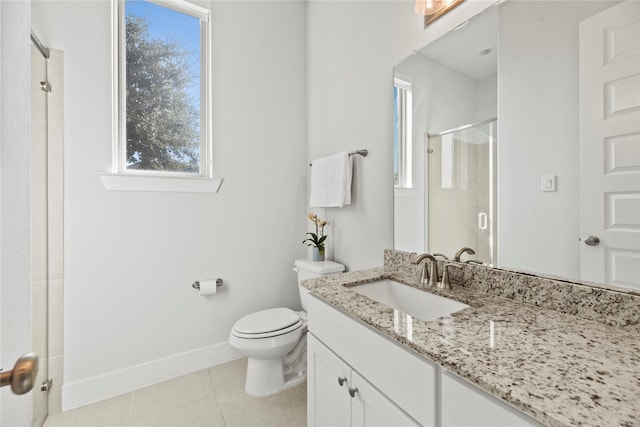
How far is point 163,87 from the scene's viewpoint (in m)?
1.92

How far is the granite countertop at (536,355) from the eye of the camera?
0.47 meters

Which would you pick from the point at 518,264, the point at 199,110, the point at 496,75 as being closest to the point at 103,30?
the point at 199,110

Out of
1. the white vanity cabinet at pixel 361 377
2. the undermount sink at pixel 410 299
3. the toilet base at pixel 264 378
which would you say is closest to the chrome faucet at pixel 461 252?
the undermount sink at pixel 410 299

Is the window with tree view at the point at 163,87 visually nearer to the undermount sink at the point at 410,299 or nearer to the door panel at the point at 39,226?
the door panel at the point at 39,226

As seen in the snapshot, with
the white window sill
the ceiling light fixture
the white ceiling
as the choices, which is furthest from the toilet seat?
the ceiling light fixture

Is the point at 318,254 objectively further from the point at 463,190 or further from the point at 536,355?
the point at 536,355

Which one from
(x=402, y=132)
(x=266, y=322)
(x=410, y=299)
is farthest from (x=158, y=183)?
(x=410, y=299)

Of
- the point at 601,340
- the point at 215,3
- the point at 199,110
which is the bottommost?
the point at 601,340

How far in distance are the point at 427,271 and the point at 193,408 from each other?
1.48m

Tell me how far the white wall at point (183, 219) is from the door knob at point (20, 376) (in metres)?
1.49

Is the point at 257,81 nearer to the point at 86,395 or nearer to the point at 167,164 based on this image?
the point at 167,164

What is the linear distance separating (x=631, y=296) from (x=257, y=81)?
2.27 m

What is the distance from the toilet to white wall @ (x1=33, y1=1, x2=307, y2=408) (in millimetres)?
427

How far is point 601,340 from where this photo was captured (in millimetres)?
697
